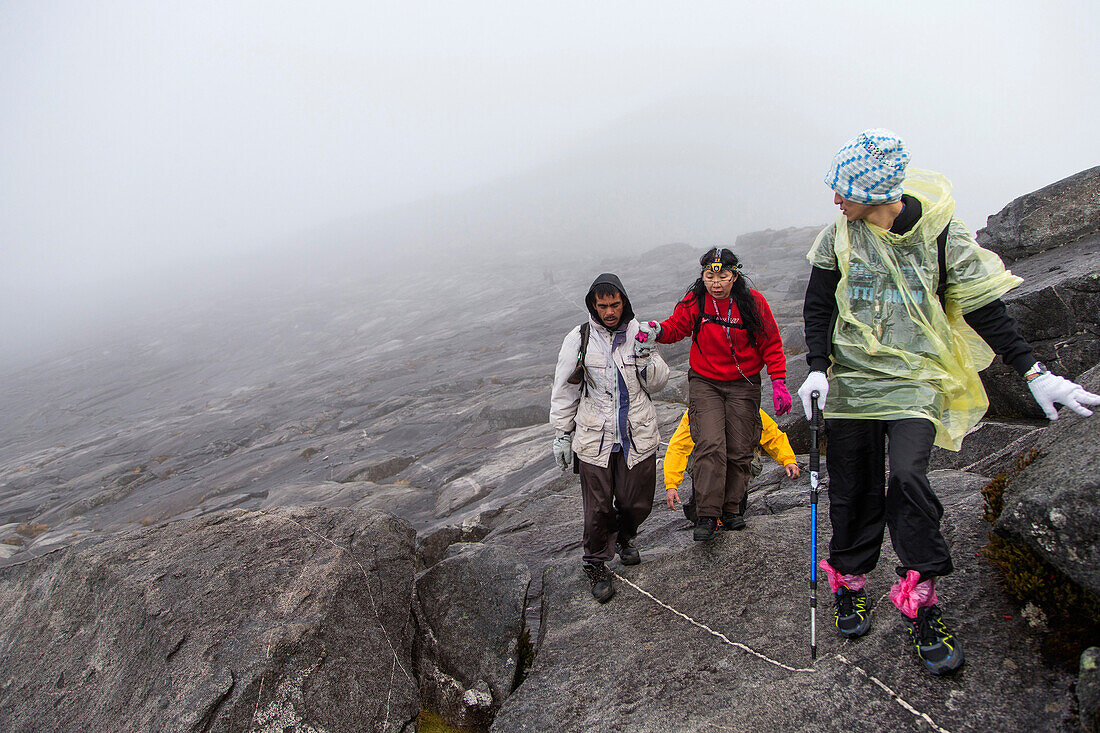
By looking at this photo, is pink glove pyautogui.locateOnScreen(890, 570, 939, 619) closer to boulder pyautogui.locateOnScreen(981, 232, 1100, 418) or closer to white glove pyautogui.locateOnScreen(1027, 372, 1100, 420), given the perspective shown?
white glove pyautogui.locateOnScreen(1027, 372, 1100, 420)

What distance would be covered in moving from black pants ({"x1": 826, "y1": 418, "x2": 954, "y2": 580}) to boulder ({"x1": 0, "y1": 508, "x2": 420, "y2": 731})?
4347 mm

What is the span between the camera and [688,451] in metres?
6.38

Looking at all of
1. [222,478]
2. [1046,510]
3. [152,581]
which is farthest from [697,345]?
[222,478]

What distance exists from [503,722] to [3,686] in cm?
525

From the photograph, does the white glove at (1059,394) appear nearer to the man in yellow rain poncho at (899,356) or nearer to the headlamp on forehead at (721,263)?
the man in yellow rain poncho at (899,356)

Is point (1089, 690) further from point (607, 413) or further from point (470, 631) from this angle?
point (470, 631)

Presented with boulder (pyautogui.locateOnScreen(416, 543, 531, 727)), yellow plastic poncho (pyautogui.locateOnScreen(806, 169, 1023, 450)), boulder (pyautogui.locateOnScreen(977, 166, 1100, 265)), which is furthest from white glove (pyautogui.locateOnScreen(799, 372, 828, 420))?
boulder (pyautogui.locateOnScreen(977, 166, 1100, 265))

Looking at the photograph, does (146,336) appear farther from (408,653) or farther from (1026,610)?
(1026,610)

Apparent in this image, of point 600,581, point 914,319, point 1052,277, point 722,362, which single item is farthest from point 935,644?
point 1052,277

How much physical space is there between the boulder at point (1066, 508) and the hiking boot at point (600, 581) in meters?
3.49

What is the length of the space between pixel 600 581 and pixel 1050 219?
33.0ft

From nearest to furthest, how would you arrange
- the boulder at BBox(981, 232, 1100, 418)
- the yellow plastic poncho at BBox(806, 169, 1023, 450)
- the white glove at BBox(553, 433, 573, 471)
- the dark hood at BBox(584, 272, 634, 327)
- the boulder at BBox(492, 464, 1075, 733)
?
the boulder at BBox(492, 464, 1075, 733), the yellow plastic poncho at BBox(806, 169, 1023, 450), the dark hood at BBox(584, 272, 634, 327), the white glove at BBox(553, 433, 573, 471), the boulder at BBox(981, 232, 1100, 418)

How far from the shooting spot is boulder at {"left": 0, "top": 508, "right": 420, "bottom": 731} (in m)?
5.02

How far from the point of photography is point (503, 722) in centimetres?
495
